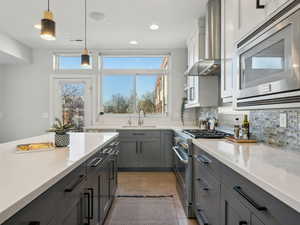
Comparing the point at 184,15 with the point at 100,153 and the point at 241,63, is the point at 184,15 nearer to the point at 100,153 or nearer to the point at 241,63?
the point at 241,63

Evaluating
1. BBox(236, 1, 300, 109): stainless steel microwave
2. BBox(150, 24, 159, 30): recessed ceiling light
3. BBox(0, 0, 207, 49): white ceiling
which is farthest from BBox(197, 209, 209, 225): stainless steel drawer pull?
BBox(150, 24, 159, 30): recessed ceiling light

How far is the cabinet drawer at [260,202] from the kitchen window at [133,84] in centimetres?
380

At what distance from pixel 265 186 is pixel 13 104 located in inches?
214

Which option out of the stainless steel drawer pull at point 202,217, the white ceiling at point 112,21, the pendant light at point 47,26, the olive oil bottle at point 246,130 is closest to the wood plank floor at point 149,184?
the stainless steel drawer pull at point 202,217

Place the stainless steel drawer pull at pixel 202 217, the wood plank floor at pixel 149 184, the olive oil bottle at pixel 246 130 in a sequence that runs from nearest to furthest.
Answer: the stainless steel drawer pull at pixel 202 217
the olive oil bottle at pixel 246 130
the wood plank floor at pixel 149 184

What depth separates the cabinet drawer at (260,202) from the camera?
30.5 inches

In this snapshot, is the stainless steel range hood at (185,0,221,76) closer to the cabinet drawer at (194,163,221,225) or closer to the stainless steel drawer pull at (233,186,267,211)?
the cabinet drawer at (194,163,221,225)

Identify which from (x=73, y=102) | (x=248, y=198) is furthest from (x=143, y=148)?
(x=248, y=198)

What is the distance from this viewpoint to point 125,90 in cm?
503

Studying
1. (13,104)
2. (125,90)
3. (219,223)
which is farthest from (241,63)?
(13,104)

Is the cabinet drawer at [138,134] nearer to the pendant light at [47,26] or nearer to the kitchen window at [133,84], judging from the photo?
the kitchen window at [133,84]

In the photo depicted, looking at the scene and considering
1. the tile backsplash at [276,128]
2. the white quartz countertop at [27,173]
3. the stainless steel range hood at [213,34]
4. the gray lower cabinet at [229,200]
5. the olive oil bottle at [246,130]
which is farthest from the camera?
the stainless steel range hood at [213,34]

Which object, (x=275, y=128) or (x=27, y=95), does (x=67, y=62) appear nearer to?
(x=27, y=95)

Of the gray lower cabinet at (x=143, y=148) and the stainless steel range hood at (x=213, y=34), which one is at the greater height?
the stainless steel range hood at (x=213, y=34)
